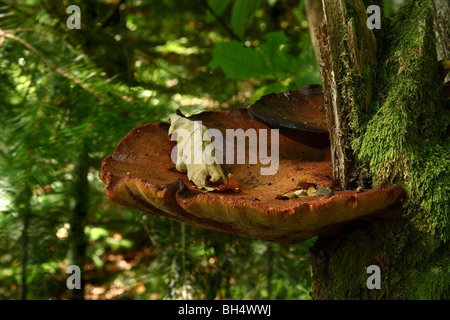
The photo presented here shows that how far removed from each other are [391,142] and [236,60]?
138 cm

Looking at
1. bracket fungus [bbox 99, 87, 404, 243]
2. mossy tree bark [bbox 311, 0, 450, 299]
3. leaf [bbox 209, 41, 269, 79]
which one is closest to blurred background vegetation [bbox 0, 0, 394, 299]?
leaf [bbox 209, 41, 269, 79]

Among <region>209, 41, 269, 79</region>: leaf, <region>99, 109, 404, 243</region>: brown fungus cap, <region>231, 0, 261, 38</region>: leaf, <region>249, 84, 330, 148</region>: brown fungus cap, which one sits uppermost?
<region>231, 0, 261, 38</region>: leaf

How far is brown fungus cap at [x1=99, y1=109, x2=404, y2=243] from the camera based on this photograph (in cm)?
90

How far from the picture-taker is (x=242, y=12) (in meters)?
2.67

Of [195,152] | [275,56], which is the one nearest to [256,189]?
[195,152]

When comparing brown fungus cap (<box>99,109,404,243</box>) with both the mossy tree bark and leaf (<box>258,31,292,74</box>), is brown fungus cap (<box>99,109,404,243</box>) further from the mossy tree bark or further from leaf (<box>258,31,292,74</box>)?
leaf (<box>258,31,292,74</box>)

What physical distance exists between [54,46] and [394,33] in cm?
164

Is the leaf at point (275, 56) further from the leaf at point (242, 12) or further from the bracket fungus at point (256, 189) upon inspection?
the bracket fungus at point (256, 189)

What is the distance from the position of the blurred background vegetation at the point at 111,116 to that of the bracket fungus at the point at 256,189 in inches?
27.2

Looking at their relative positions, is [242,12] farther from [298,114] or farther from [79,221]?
[79,221]

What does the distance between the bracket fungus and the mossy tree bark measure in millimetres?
76

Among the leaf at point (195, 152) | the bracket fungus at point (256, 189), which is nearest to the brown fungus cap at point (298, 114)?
the bracket fungus at point (256, 189)
